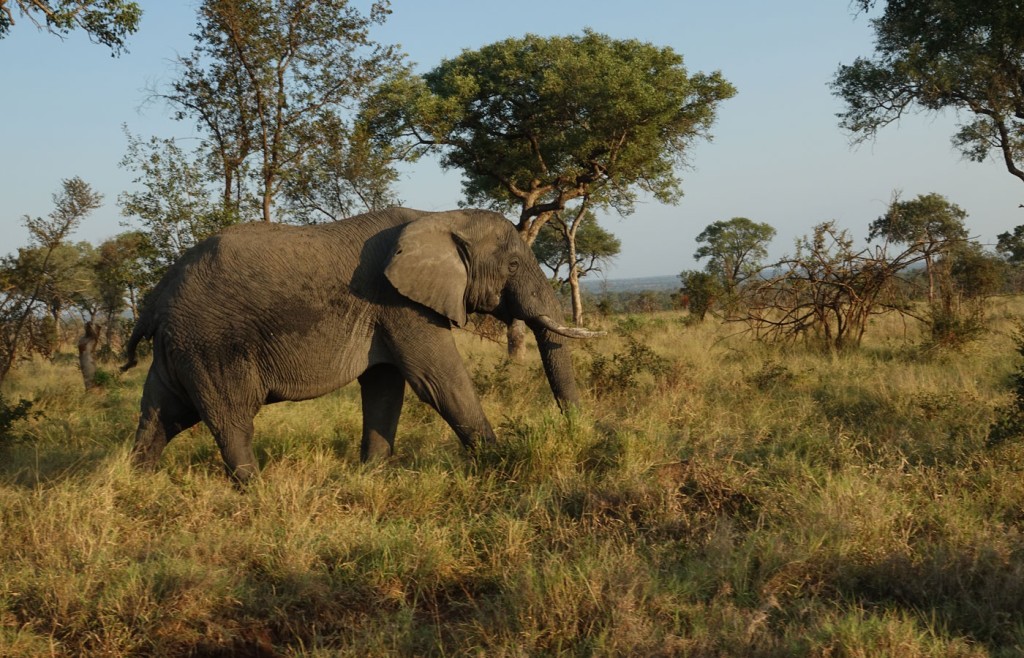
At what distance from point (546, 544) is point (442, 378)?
72.5 inches

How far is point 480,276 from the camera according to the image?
6363mm

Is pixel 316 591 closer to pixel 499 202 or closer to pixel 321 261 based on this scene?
pixel 321 261

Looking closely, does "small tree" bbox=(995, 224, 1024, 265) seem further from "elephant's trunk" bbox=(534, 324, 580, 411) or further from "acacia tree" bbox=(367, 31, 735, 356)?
"elephant's trunk" bbox=(534, 324, 580, 411)

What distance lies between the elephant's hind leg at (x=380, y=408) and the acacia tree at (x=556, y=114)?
6962 millimetres

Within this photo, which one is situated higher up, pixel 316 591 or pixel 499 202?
pixel 499 202

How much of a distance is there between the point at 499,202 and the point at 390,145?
3802 mm

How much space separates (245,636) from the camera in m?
3.65

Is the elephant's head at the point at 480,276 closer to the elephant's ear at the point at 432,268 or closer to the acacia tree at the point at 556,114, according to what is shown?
the elephant's ear at the point at 432,268

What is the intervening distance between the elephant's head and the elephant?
0.01 meters

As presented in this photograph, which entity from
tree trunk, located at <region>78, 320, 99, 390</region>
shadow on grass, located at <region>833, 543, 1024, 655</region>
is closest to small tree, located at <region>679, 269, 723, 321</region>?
tree trunk, located at <region>78, 320, 99, 390</region>

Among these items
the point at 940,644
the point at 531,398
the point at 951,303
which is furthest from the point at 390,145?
the point at 940,644

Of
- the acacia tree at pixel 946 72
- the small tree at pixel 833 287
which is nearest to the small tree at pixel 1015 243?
the acacia tree at pixel 946 72

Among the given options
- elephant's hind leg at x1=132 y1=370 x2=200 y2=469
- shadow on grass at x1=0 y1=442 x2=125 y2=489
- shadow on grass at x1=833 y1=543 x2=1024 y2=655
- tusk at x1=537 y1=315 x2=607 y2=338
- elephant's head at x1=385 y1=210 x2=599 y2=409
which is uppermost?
elephant's head at x1=385 y1=210 x2=599 y2=409

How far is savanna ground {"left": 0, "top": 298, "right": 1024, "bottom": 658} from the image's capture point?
3.52m
